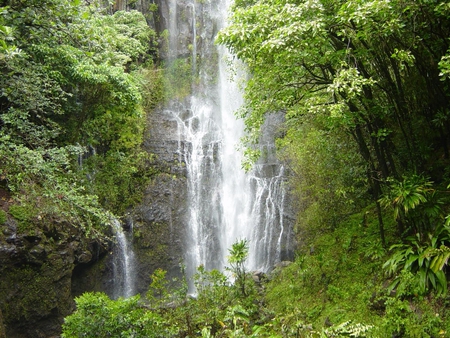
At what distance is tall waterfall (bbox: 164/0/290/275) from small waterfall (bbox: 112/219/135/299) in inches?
87.1

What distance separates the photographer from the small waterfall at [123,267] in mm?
13034

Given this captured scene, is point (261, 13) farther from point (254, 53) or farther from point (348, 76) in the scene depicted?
point (348, 76)

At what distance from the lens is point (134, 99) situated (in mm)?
11977

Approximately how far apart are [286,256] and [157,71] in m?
13.2

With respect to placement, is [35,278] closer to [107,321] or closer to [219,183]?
[107,321]

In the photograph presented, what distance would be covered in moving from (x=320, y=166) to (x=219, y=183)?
276 inches

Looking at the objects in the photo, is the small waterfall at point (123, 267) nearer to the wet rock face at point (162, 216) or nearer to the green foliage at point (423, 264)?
the wet rock face at point (162, 216)

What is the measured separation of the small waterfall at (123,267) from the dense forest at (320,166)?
8.66 feet

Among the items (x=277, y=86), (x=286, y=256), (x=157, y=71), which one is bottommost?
(x=286, y=256)

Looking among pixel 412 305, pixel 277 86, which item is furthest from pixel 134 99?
pixel 412 305

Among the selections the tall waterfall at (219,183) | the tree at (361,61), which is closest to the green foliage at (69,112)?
the tall waterfall at (219,183)

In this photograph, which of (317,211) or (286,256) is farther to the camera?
(286,256)

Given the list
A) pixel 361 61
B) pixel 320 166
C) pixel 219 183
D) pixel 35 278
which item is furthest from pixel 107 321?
pixel 219 183

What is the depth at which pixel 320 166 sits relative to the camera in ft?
30.5
